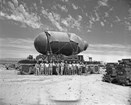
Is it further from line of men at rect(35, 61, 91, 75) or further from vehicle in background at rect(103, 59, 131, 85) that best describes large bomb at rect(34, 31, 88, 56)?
vehicle in background at rect(103, 59, 131, 85)

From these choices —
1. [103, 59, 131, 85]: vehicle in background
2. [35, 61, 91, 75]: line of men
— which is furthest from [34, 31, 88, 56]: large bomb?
[103, 59, 131, 85]: vehicle in background

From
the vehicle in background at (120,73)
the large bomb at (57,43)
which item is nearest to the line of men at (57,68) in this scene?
the large bomb at (57,43)

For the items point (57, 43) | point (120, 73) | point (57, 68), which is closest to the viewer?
point (120, 73)

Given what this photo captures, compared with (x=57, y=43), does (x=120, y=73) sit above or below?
below

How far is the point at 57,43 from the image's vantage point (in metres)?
15.6

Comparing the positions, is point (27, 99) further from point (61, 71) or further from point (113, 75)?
point (61, 71)

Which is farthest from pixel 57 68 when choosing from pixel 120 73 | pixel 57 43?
pixel 120 73

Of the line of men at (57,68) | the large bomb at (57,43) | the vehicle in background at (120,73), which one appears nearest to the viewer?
the vehicle in background at (120,73)

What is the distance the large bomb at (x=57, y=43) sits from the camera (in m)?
15.3

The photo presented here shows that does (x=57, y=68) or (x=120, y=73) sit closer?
(x=120, y=73)

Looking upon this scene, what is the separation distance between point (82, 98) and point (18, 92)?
2435 millimetres

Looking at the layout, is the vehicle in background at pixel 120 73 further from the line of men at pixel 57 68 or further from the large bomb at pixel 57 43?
the large bomb at pixel 57 43

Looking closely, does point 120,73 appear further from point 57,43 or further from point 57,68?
point 57,43

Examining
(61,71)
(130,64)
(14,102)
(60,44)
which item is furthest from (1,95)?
(60,44)
